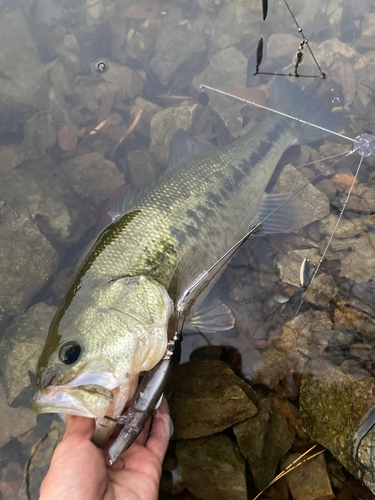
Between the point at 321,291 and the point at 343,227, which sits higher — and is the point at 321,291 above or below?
below

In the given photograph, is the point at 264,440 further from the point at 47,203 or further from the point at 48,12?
the point at 48,12

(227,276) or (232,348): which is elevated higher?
(227,276)

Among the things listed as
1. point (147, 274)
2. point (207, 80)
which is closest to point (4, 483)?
point (147, 274)

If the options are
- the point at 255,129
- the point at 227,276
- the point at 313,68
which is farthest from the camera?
the point at 313,68

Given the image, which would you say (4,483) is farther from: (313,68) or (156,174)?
(313,68)

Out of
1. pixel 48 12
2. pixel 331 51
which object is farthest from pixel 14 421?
pixel 48 12

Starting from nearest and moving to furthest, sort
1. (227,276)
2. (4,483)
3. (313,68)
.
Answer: (4,483) → (227,276) → (313,68)

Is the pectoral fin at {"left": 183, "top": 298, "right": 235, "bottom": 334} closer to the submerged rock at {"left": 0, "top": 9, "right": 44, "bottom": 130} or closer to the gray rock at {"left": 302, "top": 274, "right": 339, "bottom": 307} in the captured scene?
the gray rock at {"left": 302, "top": 274, "right": 339, "bottom": 307}

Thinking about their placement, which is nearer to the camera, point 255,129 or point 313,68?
point 255,129

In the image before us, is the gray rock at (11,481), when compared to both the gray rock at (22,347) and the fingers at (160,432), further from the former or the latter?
the fingers at (160,432)
